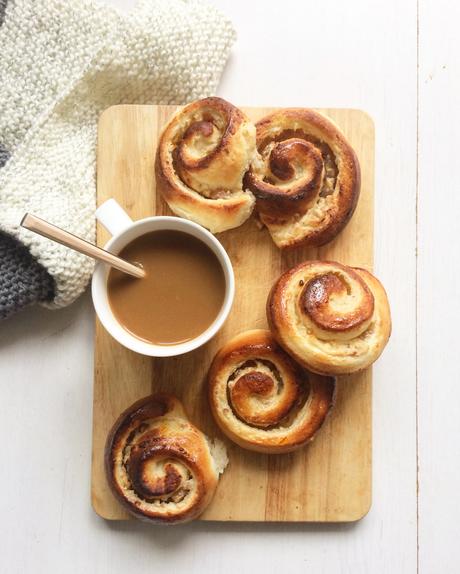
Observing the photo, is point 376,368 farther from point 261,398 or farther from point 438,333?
point 261,398

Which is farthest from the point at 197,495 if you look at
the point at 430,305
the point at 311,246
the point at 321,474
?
the point at 430,305

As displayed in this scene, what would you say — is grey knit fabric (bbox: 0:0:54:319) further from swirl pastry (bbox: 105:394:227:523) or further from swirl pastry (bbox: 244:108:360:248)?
swirl pastry (bbox: 244:108:360:248)

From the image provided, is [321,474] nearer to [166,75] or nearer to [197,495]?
[197,495]

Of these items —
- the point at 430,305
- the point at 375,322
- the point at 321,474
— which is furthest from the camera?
the point at 430,305

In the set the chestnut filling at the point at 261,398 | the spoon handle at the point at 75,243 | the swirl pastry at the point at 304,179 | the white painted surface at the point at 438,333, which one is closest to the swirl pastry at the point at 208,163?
the swirl pastry at the point at 304,179

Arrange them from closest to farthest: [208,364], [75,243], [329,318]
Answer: [75,243], [329,318], [208,364]

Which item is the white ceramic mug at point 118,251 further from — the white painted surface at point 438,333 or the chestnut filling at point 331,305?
the white painted surface at point 438,333

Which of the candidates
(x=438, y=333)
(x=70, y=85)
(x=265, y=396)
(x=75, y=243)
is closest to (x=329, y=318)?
(x=265, y=396)

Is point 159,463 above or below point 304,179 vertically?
below
